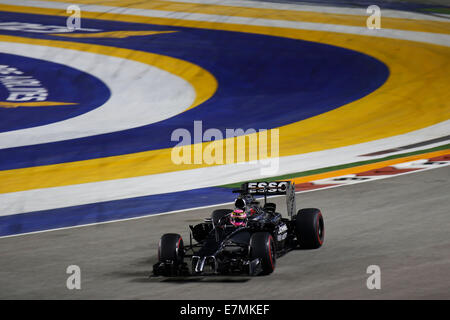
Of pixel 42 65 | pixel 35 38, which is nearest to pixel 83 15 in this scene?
pixel 35 38

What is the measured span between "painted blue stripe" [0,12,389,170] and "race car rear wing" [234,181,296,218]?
718cm

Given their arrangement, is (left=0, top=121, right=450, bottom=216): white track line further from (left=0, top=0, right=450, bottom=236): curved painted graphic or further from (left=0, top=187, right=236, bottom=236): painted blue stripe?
(left=0, top=187, right=236, bottom=236): painted blue stripe

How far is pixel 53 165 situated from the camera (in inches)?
682

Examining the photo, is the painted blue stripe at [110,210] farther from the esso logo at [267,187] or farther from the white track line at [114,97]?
the white track line at [114,97]

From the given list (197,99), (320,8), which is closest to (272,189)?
(197,99)

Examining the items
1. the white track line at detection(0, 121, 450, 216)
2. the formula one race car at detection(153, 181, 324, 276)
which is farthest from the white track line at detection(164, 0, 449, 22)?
the formula one race car at detection(153, 181, 324, 276)

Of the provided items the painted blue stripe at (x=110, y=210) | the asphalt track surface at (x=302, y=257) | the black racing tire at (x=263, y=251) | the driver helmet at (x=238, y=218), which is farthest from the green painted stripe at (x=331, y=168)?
the black racing tire at (x=263, y=251)

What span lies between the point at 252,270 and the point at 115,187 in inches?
259

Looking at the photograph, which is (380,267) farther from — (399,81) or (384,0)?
(384,0)

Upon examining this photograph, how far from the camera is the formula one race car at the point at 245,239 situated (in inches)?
380

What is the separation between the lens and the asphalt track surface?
898cm

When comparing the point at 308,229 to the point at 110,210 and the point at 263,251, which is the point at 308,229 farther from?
the point at 110,210

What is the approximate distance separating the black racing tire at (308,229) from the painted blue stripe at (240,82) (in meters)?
7.79

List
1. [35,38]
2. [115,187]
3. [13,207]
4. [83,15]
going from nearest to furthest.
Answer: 1. [13,207]
2. [115,187]
3. [35,38]
4. [83,15]
